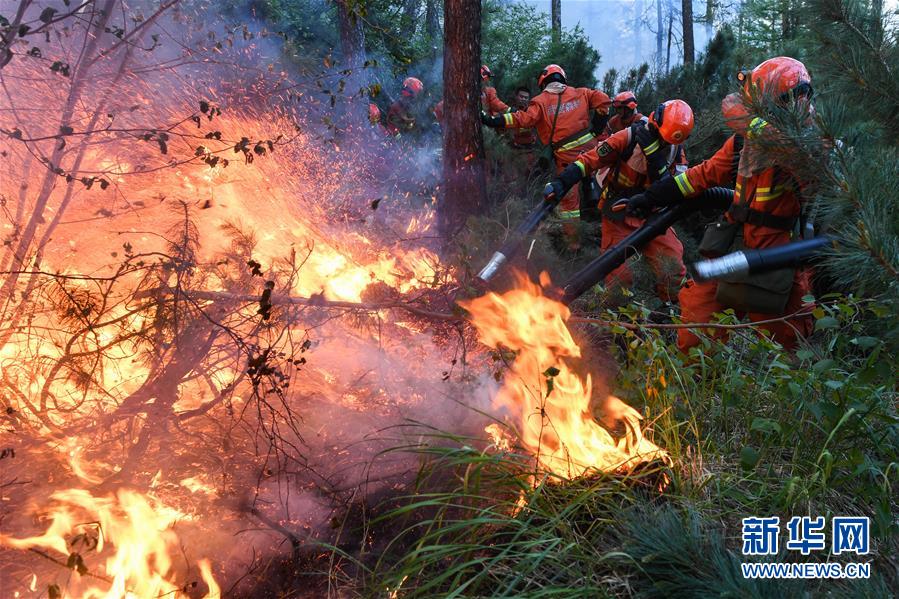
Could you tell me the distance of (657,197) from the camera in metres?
4.96

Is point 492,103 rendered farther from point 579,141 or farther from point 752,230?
point 752,230

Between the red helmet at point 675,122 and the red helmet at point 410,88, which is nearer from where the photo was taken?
the red helmet at point 675,122

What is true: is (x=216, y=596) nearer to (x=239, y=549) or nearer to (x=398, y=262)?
(x=239, y=549)

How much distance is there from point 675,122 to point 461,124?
2.36m

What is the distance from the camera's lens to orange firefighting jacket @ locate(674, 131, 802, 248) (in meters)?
4.05

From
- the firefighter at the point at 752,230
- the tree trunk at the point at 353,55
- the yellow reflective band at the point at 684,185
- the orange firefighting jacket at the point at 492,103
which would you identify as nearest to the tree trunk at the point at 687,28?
the orange firefighting jacket at the point at 492,103

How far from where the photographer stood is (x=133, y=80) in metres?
4.16

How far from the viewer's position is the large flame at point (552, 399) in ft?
9.04

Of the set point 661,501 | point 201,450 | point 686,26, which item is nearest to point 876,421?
point 661,501

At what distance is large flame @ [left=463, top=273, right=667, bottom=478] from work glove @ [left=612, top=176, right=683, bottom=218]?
1.55 metres

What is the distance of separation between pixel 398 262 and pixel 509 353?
2236mm

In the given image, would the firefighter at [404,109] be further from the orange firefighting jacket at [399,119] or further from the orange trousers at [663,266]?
the orange trousers at [663,266]

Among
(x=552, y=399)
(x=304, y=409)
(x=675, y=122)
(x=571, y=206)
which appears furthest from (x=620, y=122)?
(x=304, y=409)

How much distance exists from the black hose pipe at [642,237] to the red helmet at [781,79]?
1.18m
